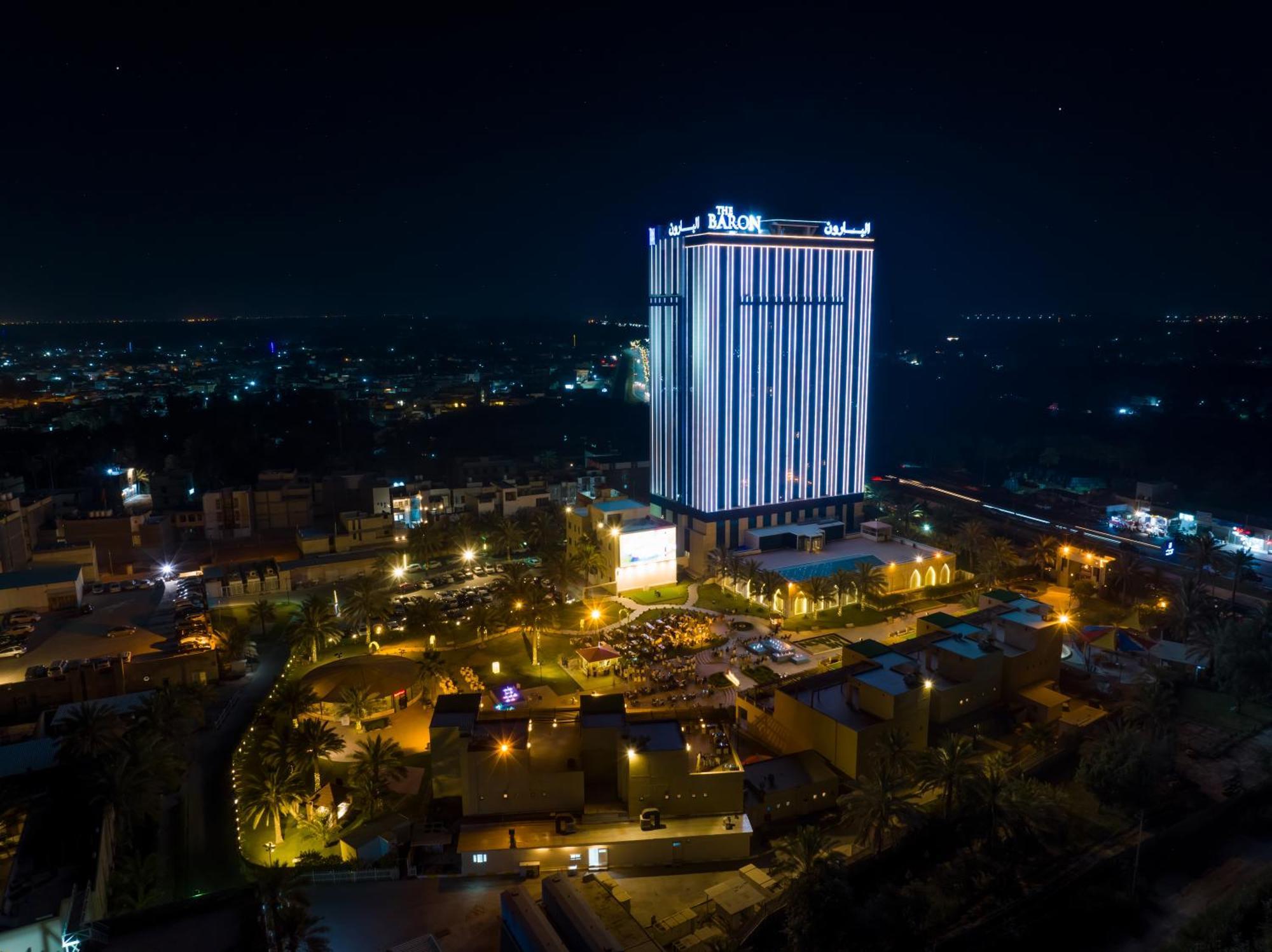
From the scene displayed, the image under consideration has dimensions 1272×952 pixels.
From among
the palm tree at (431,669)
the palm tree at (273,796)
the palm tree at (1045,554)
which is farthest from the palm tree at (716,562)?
the palm tree at (273,796)

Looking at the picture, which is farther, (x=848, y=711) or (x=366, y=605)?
(x=366, y=605)

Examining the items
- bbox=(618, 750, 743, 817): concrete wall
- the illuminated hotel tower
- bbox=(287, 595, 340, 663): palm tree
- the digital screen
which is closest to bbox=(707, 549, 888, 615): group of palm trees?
the digital screen

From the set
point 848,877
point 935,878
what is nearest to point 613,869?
point 848,877

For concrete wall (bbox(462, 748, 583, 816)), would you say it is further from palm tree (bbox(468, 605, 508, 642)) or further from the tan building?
palm tree (bbox(468, 605, 508, 642))

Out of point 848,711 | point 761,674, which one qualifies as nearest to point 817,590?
point 761,674

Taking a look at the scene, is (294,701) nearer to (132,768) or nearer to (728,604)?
(132,768)

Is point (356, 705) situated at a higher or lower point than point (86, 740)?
lower

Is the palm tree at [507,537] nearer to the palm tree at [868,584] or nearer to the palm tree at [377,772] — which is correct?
the palm tree at [868,584]
